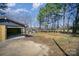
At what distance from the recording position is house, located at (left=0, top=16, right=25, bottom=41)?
2.12 m

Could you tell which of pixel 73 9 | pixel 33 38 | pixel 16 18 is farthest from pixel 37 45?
pixel 73 9

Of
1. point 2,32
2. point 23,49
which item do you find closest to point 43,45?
point 23,49

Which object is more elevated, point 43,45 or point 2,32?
point 2,32

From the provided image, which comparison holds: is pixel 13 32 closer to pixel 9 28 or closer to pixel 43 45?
pixel 9 28

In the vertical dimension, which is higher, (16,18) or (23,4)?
(23,4)

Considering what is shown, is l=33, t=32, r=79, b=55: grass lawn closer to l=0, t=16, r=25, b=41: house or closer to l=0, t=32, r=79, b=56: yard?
l=0, t=32, r=79, b=56: yard

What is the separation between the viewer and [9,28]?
2.13m

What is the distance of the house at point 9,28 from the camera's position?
2121 millimetres

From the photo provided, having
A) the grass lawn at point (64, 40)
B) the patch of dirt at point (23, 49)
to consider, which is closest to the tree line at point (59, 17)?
the grass lawn at point (64, 40)

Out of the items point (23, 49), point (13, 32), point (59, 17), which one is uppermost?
point (59, 17)

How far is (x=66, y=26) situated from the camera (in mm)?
2150

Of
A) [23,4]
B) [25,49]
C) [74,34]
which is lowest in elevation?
[25,49]

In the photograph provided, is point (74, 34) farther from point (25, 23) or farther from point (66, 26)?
point (25, 23)

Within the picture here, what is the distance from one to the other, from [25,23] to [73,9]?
0.52m
